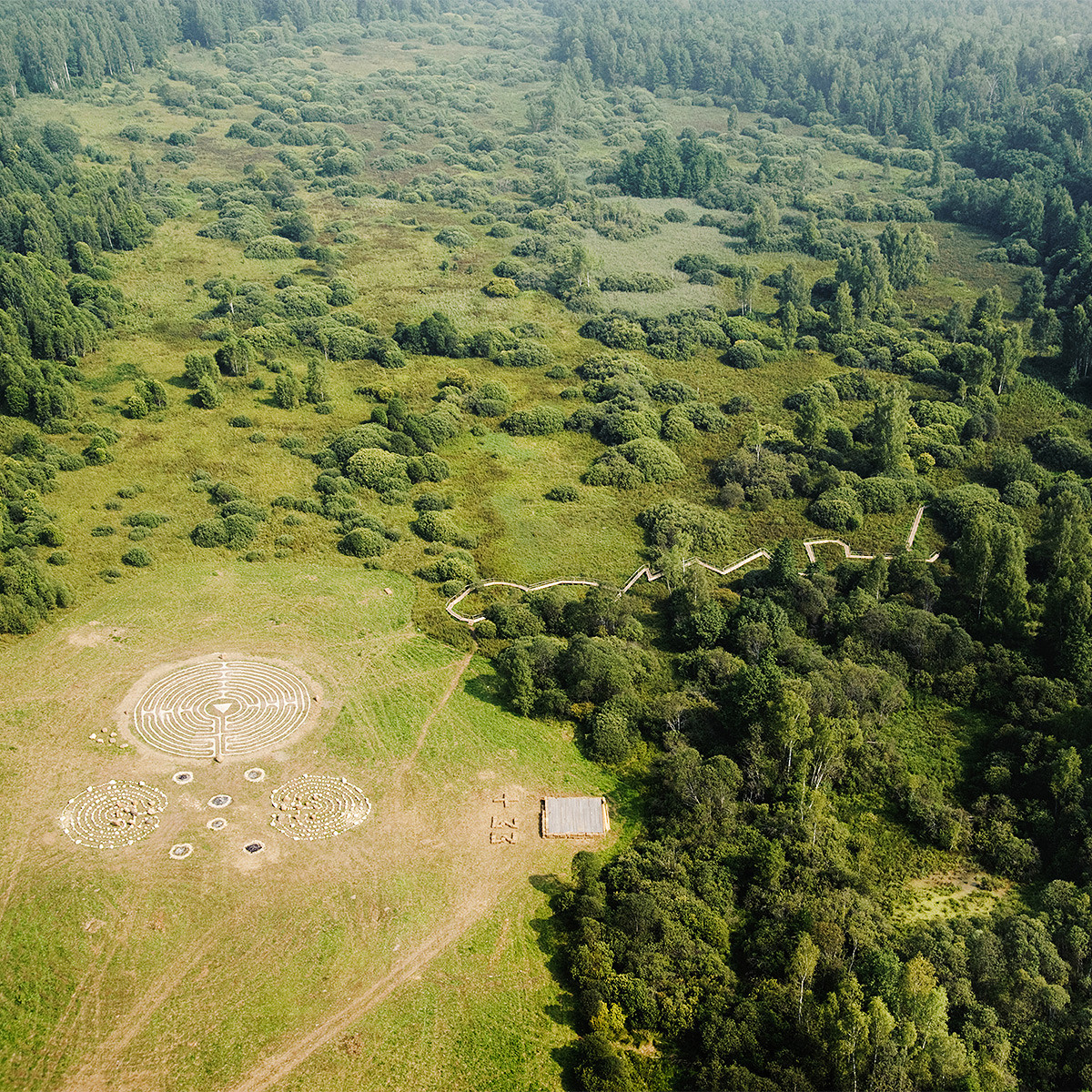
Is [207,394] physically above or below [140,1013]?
above

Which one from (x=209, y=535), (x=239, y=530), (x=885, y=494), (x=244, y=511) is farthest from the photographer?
(x=885, y=494)

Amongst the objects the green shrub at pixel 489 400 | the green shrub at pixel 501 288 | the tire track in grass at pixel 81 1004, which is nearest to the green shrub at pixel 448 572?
the green shrub at pixel 489 400

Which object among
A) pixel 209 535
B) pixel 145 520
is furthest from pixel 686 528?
pixel 145 520

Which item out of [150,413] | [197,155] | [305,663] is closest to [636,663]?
[305,663]

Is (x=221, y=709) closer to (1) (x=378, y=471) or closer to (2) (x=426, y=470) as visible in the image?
(1) (x=378, y=471)

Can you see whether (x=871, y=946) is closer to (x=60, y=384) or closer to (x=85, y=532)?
(x=85, y=532)
